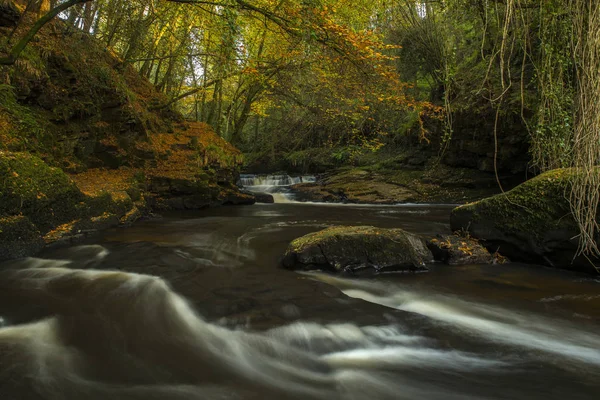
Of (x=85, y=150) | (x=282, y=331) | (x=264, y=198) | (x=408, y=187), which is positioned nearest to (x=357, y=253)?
(x=282, y=331)

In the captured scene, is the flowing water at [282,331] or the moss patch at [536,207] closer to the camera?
the flowing water at [282,331]

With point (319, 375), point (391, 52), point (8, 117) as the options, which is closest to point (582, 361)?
point (319, 375)

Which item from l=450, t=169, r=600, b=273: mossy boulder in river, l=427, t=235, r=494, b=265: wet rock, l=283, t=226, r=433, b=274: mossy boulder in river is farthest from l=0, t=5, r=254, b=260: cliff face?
l=450, t=169, r=600, b=273: mossy boulder in river

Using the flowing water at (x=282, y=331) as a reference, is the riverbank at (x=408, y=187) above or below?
above

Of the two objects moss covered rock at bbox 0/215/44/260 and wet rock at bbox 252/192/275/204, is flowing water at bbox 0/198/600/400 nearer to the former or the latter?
moss covered rock at bbox 0/215/44/260

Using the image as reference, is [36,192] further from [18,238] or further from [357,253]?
[357,253]

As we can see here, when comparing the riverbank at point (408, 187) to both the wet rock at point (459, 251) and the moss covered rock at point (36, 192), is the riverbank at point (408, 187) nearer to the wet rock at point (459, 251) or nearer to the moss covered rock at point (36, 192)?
the wet rock at point (459, 251)

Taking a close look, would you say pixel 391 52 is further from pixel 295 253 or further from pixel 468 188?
pixel 295 253

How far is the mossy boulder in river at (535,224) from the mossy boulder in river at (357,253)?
1.23m

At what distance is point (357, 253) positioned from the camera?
14.6 feet

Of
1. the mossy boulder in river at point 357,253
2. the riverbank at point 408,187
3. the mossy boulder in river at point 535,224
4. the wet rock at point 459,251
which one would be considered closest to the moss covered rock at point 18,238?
the mossy boulder in river at point 357,253

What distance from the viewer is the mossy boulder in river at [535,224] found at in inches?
167

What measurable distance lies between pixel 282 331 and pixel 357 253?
1.82 meters

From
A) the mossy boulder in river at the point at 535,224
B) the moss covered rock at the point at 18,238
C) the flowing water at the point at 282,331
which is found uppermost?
the mossy boulder in river at the point at 535,224
